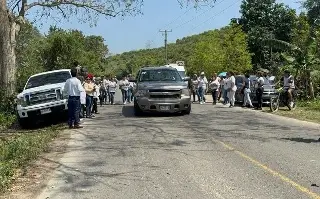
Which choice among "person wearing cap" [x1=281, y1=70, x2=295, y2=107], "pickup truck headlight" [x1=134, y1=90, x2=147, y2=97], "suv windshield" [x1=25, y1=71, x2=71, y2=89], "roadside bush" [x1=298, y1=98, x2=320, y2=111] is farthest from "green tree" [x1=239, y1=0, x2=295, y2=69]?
"suv windshield" [x1=25, y1=71, x2=71, y2=89]

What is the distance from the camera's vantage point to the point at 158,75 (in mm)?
17812

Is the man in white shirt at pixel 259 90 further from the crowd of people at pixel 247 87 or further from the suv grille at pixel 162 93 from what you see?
the suv grille at pixel 162 93

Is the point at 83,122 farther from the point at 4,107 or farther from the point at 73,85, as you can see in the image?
the point at 4,107

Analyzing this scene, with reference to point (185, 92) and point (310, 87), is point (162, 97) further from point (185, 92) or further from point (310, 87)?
point (310, 87)

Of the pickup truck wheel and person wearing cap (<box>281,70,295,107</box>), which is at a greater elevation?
person wearing cap (<box>281,70,295,107</box>)

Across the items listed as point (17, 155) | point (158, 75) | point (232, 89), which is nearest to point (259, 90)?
point (232, 89)

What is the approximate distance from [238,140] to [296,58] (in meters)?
→ 13.8

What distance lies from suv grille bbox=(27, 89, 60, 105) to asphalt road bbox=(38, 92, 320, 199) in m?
2.39

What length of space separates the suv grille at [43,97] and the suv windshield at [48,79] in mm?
1112

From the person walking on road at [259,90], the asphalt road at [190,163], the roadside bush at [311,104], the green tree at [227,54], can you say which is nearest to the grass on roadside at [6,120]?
the asphalt road at [190,163]

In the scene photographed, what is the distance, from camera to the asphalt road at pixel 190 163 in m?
6.42

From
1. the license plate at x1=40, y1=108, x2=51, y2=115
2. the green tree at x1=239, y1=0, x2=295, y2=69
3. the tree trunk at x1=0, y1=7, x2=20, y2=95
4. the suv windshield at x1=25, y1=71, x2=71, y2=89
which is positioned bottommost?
the license plate at x1=40, y1=108, x2=51, y2=115

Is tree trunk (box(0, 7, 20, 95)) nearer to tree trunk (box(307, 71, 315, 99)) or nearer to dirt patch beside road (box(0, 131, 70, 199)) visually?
dirt patch beside road (box(0, 131, 70, 199))

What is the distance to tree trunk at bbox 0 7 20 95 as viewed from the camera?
18203mm
